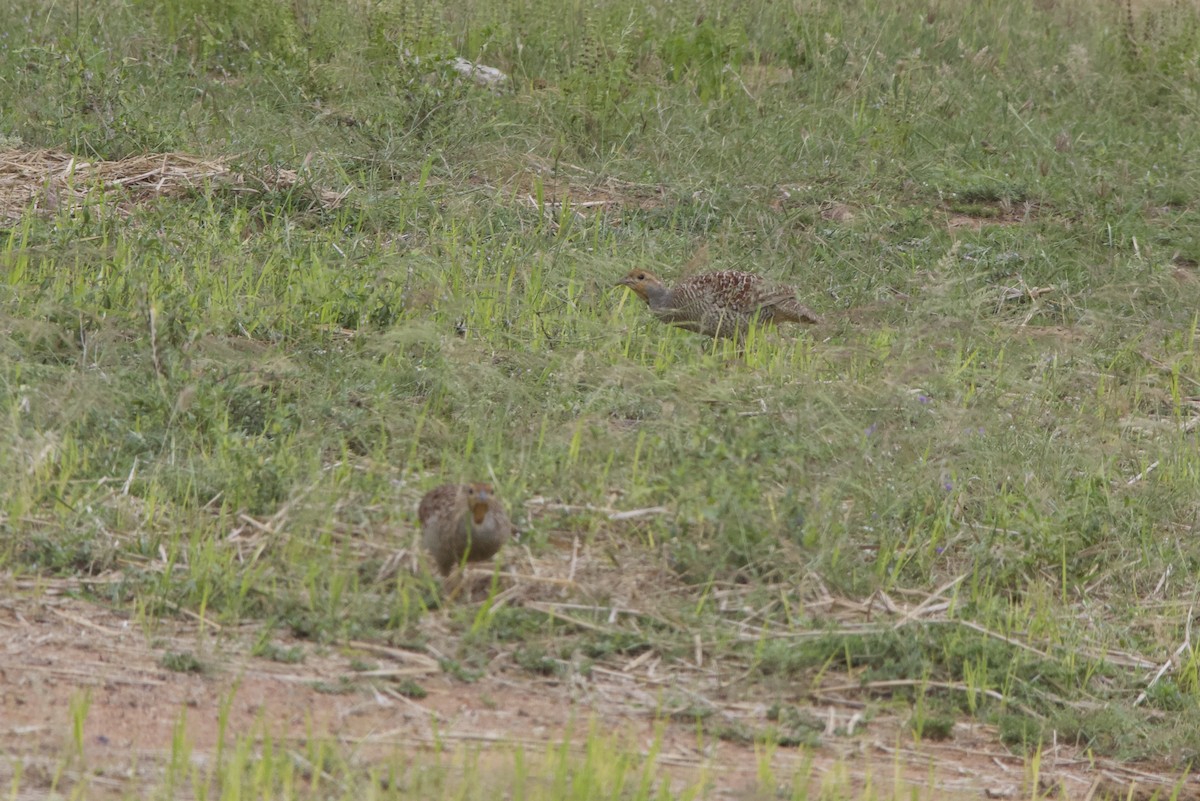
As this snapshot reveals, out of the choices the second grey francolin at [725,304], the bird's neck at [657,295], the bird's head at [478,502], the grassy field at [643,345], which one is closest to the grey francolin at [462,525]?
the bird's head at [478,502]

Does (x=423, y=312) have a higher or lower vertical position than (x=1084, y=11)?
lower

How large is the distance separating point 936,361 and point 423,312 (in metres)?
2.29

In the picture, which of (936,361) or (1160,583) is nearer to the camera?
(1160,583)

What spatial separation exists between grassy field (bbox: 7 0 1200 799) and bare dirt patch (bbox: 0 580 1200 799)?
88mm

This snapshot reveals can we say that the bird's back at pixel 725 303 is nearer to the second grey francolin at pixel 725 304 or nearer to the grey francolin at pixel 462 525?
the second grey francolin at pixel 725 304

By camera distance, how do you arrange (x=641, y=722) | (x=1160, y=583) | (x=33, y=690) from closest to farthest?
(x=33, y=690), (x=641, y=722), (x=1160, y=583)

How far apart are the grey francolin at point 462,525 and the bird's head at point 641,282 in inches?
119

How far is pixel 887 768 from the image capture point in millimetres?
4699

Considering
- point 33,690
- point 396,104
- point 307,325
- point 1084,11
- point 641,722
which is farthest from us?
point 1084,11

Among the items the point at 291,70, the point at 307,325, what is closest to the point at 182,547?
the point at 307,325

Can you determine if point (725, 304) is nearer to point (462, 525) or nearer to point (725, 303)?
point (725, 303)

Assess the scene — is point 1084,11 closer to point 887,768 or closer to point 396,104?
point 396,104

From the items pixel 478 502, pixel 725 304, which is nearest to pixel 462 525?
pixel 478 502

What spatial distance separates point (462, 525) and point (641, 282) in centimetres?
332
